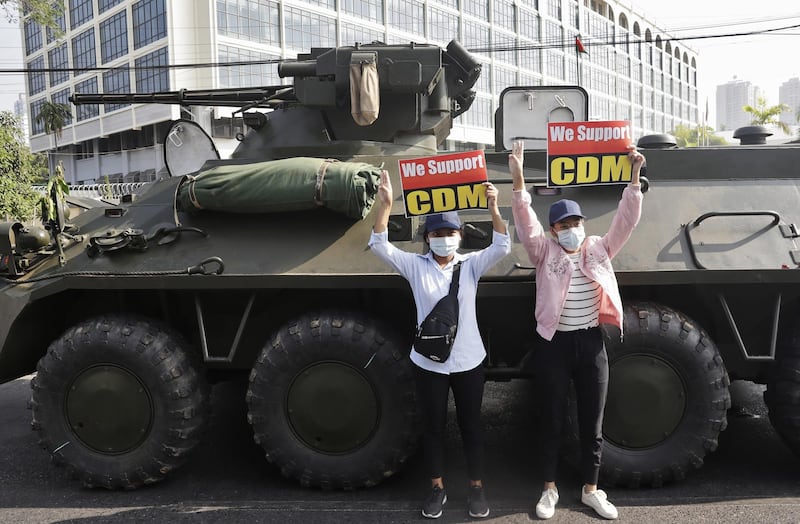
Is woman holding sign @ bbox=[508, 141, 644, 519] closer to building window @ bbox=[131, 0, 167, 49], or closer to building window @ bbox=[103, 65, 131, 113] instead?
building window @ bbox=[131, 0, 167, 49]

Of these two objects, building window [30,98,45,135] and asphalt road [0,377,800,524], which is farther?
building window [30,98,45,135]

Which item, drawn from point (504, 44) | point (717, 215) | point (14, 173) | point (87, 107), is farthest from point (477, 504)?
point (504, 44)

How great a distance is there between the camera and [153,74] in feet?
112

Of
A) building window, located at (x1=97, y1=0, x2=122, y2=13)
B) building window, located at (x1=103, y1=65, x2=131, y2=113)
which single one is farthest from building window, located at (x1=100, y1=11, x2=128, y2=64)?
building window, located at (x1=103, y1=65, x2=131, y2=113)

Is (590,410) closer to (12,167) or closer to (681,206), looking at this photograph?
(681,206)

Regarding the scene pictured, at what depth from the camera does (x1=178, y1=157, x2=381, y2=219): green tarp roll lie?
170 inches

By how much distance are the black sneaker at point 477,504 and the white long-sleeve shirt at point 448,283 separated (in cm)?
76

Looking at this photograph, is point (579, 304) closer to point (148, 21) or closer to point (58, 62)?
point (148, 21)

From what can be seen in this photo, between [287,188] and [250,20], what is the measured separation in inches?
1223

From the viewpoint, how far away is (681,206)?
4.55m

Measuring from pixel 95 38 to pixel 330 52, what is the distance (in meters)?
39.4

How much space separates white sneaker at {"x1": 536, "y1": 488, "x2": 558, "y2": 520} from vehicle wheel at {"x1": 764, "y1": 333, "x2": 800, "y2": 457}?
1.52 meters

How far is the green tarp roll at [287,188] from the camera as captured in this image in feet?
14.1

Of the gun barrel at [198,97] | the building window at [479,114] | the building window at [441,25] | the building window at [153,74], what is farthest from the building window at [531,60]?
the gun barrel at [198,97]
